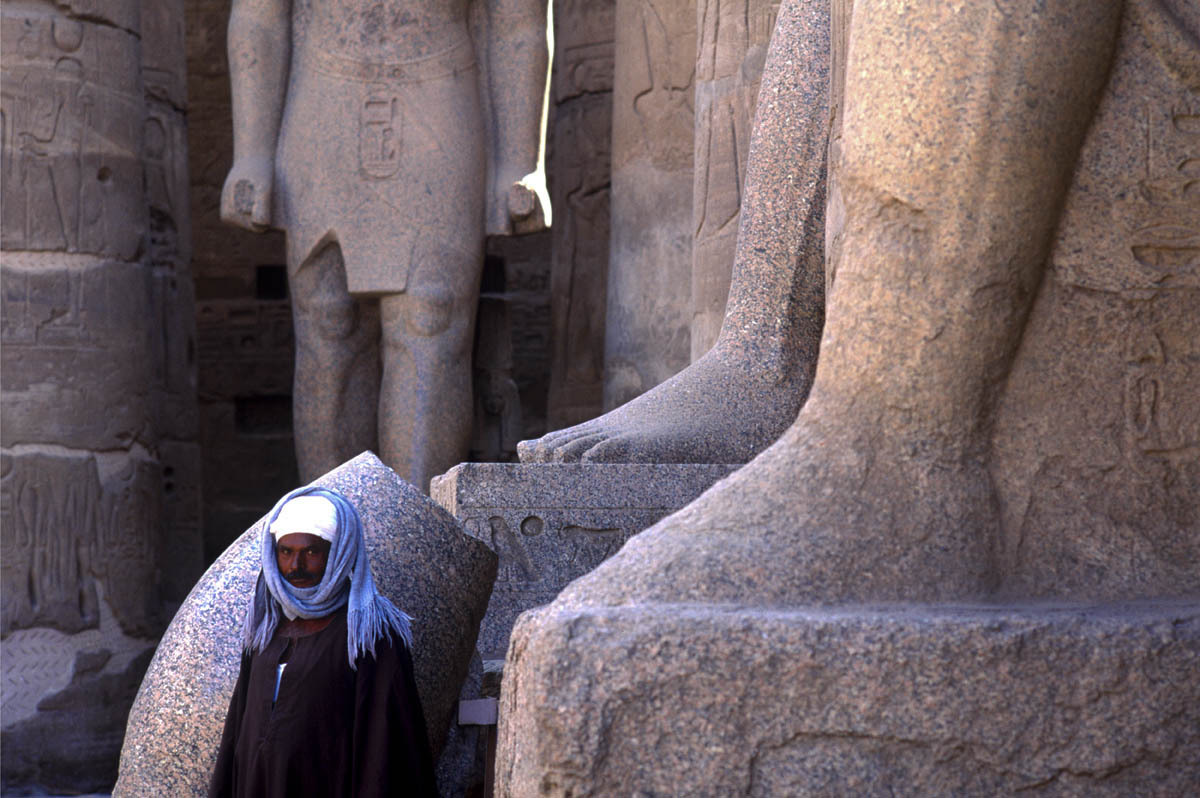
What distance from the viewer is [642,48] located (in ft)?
22.9

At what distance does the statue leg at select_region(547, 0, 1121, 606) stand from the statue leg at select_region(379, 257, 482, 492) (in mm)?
3996

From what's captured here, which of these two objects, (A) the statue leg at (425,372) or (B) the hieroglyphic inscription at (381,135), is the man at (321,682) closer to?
(A) the statue leg at (425,372)

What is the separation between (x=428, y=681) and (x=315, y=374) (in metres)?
3.39

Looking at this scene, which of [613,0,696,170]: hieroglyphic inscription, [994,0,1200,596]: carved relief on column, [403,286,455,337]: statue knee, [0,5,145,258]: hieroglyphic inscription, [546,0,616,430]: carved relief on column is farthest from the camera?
[546,0,616,430]: carved relief on column

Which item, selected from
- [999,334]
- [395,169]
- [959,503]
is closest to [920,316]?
[999,334]

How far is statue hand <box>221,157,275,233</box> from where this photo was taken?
20.3ft

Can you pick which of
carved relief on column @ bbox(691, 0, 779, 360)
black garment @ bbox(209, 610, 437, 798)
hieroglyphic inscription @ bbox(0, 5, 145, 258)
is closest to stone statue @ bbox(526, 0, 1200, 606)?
black garment @ bbox(209, 610, 437, 798)

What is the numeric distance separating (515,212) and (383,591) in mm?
3282

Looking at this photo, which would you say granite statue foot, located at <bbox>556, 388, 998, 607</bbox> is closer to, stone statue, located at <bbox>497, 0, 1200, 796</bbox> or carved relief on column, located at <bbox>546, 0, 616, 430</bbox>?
stone statue, located at <bbox>497, 0, 1200, 796</bbox>

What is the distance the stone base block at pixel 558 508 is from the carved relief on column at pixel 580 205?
13.2 ft

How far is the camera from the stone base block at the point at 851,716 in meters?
1.98

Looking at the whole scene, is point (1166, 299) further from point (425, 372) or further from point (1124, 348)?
point (425, 372)

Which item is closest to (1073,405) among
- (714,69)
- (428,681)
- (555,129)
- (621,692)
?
(621,692)

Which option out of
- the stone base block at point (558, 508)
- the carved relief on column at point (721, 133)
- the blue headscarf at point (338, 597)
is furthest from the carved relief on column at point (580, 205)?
the blue headscarf at point (338, 597)
